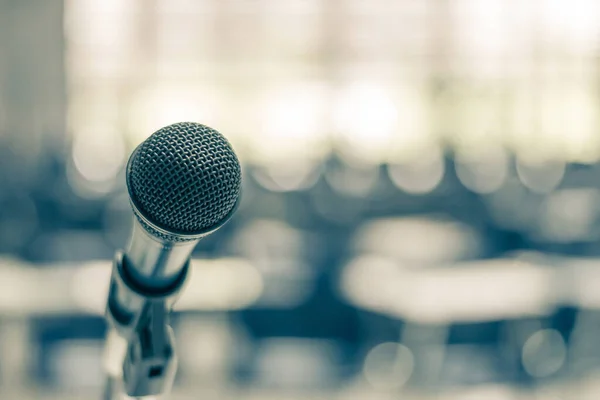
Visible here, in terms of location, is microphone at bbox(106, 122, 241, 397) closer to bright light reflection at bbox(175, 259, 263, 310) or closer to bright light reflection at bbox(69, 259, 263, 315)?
bright light reflection at bbox(69, 259, 263, 315)

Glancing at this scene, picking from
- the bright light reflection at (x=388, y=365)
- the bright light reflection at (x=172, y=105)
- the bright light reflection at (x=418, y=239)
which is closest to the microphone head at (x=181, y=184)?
the bright light reflection at (x=388, y=365)

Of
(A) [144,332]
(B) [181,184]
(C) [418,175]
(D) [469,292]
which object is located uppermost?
(B) [181,184]

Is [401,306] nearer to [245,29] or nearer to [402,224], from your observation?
[402,224]

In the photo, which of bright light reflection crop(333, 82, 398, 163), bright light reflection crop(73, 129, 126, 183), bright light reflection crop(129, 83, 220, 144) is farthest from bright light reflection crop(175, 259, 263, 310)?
bright light reflection crop(129, 83, 220, 144)

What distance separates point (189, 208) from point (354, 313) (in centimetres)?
341

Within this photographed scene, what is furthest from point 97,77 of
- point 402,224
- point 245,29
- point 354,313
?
point 354,313

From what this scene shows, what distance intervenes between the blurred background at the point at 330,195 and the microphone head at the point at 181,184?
0.14 m

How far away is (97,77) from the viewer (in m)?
12.0

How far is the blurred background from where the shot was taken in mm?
3242

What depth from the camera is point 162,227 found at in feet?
1.53

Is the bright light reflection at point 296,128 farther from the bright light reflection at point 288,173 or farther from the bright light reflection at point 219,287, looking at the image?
the bright light reflection at point 219,287

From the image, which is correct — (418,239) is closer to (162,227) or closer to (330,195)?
(330,195)

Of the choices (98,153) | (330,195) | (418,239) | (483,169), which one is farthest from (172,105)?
(418,239)

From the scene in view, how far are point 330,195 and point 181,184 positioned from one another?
204 inches
